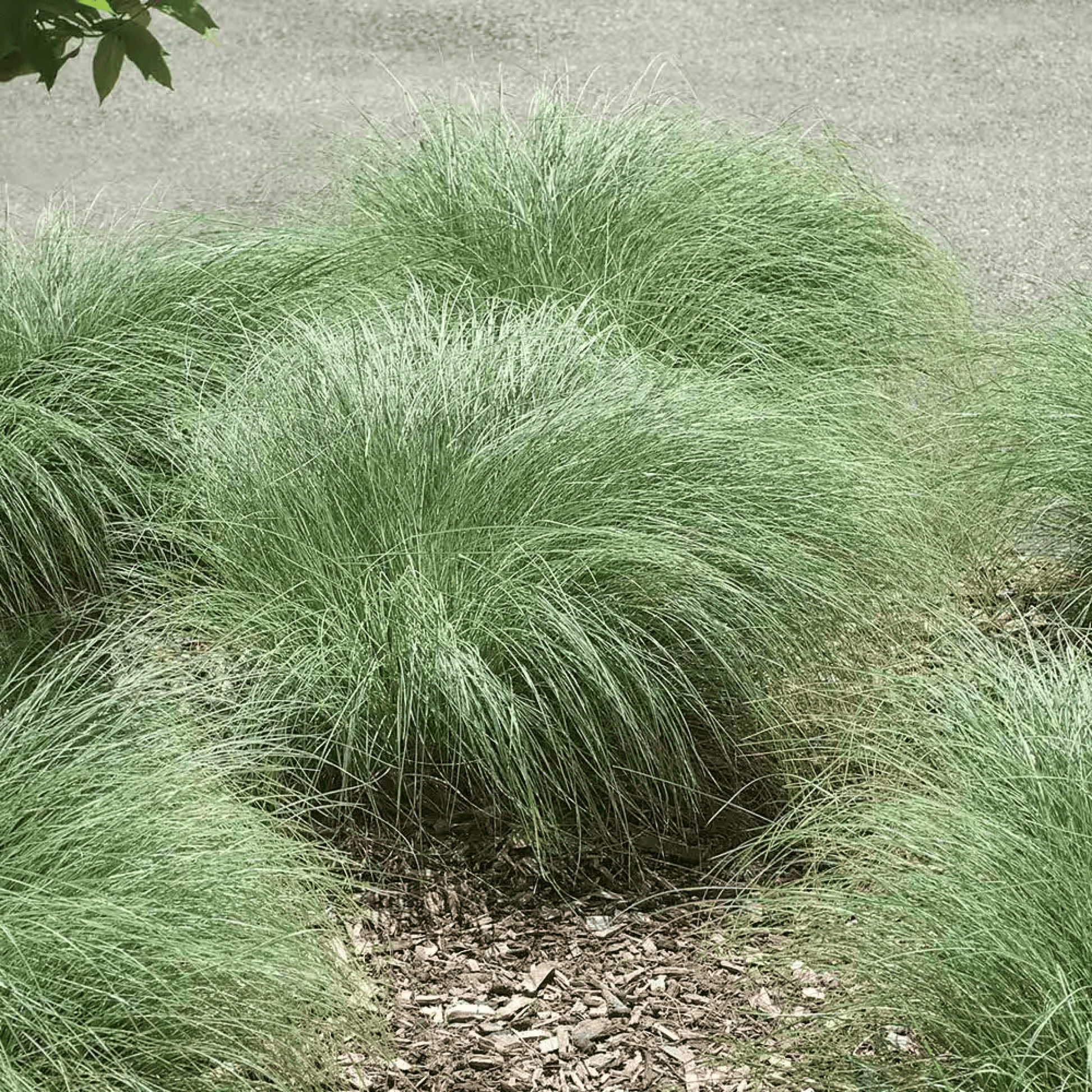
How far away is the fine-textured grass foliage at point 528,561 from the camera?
3061 millimetres

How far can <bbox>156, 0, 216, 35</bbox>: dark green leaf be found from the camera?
1.80m

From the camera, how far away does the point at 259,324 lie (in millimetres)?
4035

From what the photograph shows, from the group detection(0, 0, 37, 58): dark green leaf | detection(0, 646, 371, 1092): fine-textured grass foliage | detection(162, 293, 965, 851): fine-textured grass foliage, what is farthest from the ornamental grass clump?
detection(0, 0, 37, 58): dark green leaf

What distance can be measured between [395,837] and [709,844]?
1.98 feet

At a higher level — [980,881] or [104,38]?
[104,38]

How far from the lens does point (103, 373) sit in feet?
12.2

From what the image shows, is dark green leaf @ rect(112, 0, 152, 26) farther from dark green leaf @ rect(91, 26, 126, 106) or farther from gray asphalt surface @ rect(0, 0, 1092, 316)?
gray asphalt surface @ rect(0, 0, 1092, 316)

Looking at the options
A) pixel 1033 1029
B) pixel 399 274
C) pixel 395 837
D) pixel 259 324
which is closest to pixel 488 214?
pixel 399 274

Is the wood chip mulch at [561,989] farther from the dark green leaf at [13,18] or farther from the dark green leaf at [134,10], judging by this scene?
the dark green leaf at [13,18]

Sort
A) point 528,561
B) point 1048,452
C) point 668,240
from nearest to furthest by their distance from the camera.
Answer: point 528,561 < point 1048,452 < point 668,240

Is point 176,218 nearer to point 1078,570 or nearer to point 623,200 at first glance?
point 623,200

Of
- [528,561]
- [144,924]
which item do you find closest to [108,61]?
[144,924]

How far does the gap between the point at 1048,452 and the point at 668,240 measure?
1261mm

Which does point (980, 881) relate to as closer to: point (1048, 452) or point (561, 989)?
point (561, 989)
